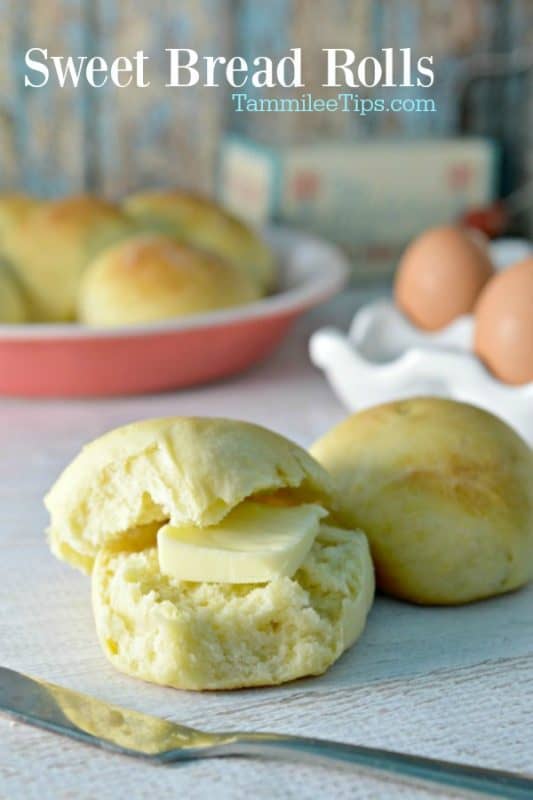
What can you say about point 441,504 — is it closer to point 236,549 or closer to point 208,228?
point 236,549

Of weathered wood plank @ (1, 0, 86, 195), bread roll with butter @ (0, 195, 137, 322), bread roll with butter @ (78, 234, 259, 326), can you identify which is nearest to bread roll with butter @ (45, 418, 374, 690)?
bread roll with butter @ (78, 234, 259, 326)

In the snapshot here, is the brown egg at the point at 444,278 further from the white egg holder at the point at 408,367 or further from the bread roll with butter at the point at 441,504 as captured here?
the bread roll with butter at the point at 441,504

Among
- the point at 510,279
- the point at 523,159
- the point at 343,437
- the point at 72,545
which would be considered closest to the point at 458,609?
the point at 343,437

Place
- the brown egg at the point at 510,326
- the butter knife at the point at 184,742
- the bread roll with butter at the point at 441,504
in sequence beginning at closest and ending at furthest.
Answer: the butter knife at the point at 184,742 → the bread roll with butter at the point at 441,504 → the brown egg at the point at 510,326

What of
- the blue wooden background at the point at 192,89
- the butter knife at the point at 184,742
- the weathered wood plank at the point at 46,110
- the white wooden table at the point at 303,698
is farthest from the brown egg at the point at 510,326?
the weathered wood plank at the point at 46,110

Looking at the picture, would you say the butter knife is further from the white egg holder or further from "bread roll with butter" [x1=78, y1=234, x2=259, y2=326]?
"bread roll with butter" [x1=78, y1=234, x2=259, y2=326]
